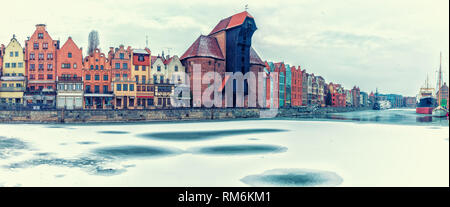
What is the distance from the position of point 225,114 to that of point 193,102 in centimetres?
735

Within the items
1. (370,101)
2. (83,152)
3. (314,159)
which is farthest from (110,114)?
(370,101)

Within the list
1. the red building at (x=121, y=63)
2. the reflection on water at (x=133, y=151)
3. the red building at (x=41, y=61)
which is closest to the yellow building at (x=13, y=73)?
the red building at (x=41, y=61)

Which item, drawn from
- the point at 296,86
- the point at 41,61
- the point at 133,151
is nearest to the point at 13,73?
the point at 41,61

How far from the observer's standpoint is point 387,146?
18688mm

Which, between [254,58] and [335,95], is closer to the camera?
[254,58]

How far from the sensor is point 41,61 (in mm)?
47188

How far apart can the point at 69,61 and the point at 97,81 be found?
5.54m

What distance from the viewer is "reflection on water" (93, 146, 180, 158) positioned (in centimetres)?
1531

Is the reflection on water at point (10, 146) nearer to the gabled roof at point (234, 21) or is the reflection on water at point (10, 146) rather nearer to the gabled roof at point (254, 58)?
the gabled roof at point (234, 21)

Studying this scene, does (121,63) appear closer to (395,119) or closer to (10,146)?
(10,146)

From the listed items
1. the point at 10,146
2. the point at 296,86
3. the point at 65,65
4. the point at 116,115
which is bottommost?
the point at 10,146

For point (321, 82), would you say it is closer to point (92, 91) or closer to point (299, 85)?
point (299, 85)

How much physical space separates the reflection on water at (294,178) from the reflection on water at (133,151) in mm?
6427

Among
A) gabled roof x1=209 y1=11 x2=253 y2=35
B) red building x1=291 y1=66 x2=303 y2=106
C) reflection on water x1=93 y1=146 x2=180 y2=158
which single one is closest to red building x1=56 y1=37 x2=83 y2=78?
gabled roof x1=209 y1=11 x2=253 y2=35
